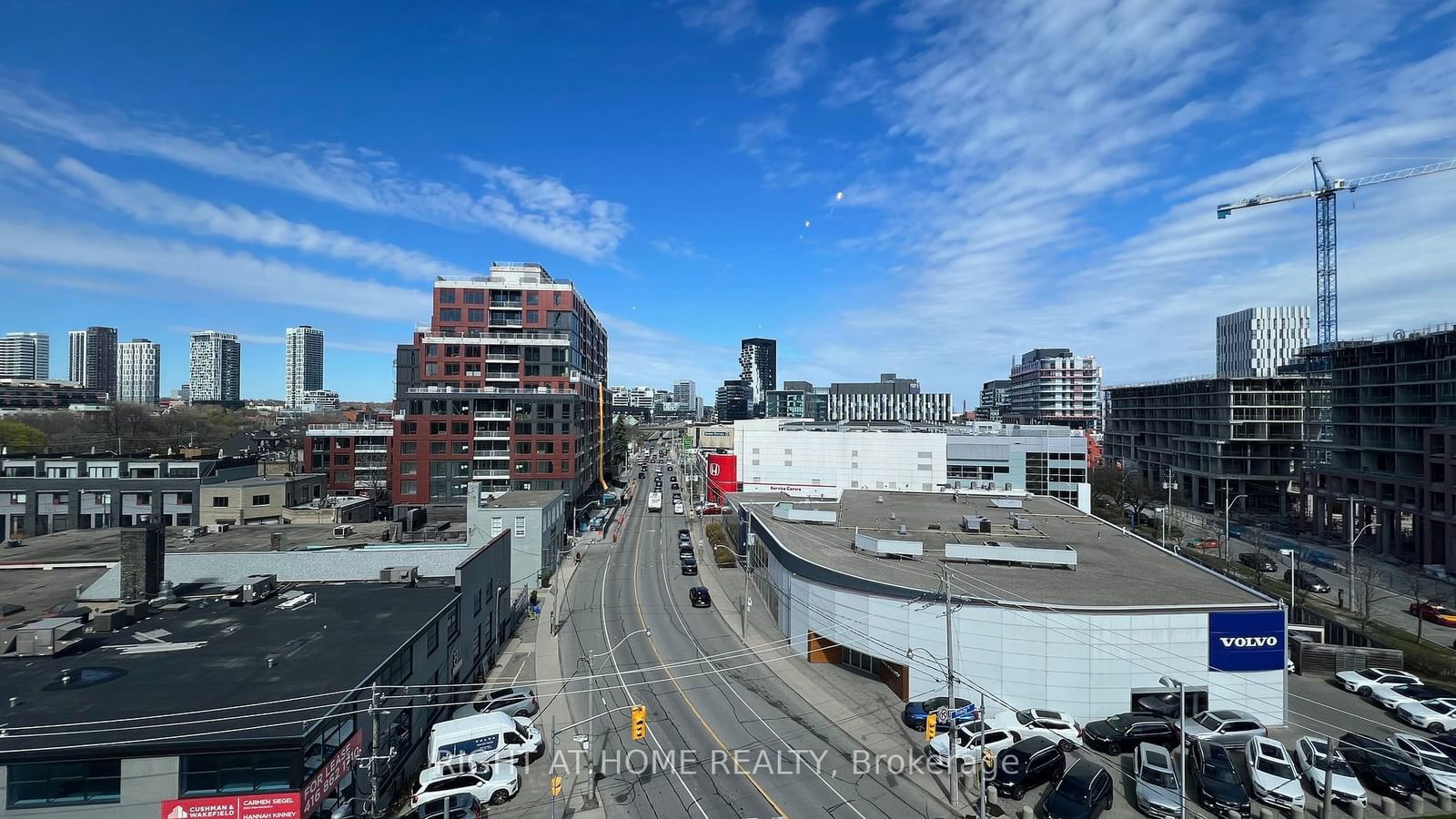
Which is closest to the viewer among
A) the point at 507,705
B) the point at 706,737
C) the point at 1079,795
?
the point at 1079,795

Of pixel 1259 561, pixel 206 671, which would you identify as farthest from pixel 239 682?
pixel 1259 561

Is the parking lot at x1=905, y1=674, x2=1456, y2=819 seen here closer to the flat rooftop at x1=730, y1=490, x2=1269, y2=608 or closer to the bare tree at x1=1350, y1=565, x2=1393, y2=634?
the flat rooftop at x1=730, y1=490, x2=1269, y2=608

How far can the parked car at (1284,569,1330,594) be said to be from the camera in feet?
144

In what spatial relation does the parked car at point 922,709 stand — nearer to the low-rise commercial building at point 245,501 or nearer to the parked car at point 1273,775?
the parked car at point 1273,775

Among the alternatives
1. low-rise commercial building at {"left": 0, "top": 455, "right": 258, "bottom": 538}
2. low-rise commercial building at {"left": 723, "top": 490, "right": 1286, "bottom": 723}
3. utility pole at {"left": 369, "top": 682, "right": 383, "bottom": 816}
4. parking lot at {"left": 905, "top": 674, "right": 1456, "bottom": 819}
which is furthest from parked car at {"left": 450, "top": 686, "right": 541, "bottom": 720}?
low-rise commercial building at {"left": 0, "top": 455, "right": 258, "bottom": 538}

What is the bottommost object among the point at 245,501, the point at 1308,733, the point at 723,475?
the point at 1308,733

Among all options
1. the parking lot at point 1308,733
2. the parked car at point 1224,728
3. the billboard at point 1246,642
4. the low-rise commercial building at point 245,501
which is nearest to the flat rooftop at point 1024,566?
the billboard at point 1246,642

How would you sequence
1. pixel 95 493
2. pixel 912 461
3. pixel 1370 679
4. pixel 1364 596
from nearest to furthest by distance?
pixel 1370 679 < pixel 1364 596 < pixel 95 493 < pixel 912 461

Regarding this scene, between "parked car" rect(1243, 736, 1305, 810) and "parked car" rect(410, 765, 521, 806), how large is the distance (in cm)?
2248

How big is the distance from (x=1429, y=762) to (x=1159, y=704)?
712cm

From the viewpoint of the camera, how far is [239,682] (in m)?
17.1

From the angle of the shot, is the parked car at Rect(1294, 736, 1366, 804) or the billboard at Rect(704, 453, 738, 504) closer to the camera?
the parked car at Rect(1294, 736, 1366, 804)

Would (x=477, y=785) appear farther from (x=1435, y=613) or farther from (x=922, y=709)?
(x=1435, y=613)

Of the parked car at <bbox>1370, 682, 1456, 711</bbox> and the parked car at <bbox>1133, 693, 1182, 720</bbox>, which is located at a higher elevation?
the parked car at <bbox>1133, 693, 1182, 720</bbox>
